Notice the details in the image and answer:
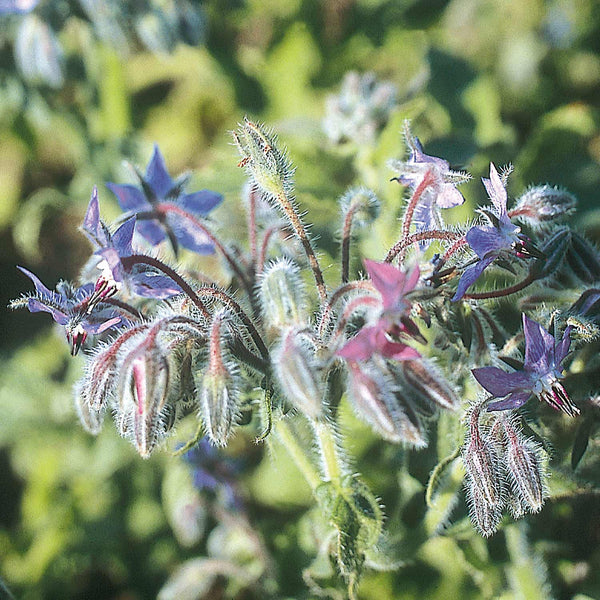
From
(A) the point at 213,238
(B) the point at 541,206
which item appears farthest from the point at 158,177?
(B) the point at 541,206

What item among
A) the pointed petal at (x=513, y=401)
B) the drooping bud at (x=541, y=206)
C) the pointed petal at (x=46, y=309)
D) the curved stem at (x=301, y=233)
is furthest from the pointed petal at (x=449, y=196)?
the pointed petal at (x=46, y=309)

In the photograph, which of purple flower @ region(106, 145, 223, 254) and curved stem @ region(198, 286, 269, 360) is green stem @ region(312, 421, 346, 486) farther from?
purple flower @ region(106, 145, 223, 254)

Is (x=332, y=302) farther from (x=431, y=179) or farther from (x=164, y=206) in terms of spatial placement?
(x=164, y=206)

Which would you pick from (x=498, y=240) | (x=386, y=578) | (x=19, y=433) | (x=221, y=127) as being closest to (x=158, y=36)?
(x=221, y=127)

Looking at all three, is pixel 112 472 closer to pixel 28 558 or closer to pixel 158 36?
pixel 28 558

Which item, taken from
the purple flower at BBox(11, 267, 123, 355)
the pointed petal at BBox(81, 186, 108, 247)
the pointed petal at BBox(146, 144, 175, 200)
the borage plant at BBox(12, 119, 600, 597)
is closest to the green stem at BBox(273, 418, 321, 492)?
the borage plant at BBox(12, 119, 600, 597)

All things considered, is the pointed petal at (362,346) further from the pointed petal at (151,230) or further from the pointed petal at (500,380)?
the pointed petal at (151,230)
